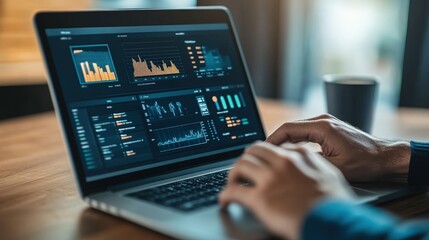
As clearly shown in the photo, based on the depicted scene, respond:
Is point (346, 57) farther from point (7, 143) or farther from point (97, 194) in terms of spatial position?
point (97, 194)

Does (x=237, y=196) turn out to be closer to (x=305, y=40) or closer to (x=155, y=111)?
(x=155, y=111)

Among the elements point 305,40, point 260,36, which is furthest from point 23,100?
point 305,40

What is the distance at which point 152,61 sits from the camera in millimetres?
1030

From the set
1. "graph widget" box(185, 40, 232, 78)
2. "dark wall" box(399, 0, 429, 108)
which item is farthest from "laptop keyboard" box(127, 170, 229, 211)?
"dark wall" box(399, 0, 429, 108)

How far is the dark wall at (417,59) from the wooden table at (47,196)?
1.18m

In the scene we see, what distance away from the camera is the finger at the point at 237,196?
0.73 metres

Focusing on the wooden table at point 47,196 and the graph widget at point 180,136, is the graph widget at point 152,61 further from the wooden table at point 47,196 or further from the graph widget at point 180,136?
the wooden table at point 47,196

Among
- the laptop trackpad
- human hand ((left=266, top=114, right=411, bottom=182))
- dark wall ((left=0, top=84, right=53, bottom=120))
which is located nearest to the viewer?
the laptop trackpad

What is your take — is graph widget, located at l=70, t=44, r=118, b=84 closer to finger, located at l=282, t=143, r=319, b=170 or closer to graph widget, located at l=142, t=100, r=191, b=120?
graph widget, located at l=142, t=100, r=191, b=120

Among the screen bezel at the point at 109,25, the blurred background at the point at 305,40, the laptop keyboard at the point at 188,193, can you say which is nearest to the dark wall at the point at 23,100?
the blurred background at the point at 305,40

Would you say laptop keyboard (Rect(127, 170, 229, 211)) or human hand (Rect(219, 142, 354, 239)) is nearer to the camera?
human hand (Rect(219, 142, 354, 239))

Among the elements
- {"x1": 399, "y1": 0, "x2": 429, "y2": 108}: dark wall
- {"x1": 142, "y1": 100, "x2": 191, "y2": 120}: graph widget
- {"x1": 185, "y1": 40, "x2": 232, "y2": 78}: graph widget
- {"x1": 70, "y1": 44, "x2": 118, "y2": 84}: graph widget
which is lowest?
{"x1": 399, "y1": 0, "x2": 429, "y2": 108}: dark wall

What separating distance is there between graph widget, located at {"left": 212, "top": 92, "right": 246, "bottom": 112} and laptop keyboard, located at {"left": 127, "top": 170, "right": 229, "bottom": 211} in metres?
0.18

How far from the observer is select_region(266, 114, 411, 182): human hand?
0.96m
